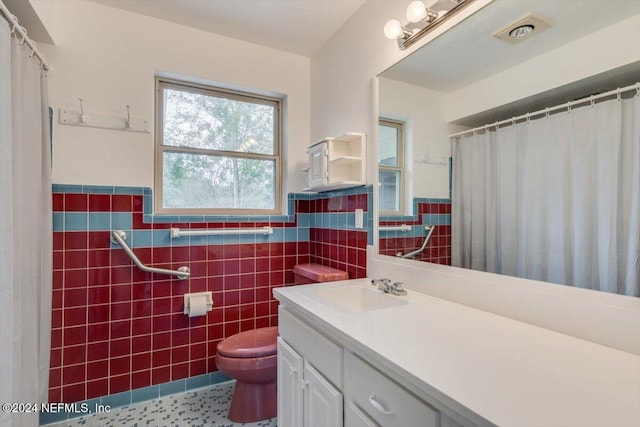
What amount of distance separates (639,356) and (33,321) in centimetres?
212

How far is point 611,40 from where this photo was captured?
844 mm

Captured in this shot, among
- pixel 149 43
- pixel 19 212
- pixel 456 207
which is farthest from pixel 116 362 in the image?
pixel 456 207

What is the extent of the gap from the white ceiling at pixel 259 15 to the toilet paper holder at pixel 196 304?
1.77 m

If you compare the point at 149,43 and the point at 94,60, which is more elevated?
the point at 149,43

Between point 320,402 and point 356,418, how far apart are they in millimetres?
226

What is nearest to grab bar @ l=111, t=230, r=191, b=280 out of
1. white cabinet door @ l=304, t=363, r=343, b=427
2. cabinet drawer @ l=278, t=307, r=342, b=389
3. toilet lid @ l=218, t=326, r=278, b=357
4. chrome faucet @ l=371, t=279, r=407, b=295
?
toilet lid @ l=218, t=326, r=278, b=357

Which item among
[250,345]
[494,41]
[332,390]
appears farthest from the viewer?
[250,345]

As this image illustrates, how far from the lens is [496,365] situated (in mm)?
729

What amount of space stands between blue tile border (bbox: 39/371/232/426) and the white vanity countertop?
1379 millimetres

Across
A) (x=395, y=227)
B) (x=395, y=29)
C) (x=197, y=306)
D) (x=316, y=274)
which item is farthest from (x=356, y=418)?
(x=395, y=29)

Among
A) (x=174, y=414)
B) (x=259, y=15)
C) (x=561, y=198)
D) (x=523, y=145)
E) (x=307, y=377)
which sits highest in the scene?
(x=259, y=15)

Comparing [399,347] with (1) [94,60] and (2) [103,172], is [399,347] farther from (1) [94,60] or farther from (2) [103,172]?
(1) [94,60]

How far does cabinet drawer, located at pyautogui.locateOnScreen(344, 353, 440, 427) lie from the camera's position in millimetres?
694

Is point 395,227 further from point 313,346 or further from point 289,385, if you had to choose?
point 289,385
